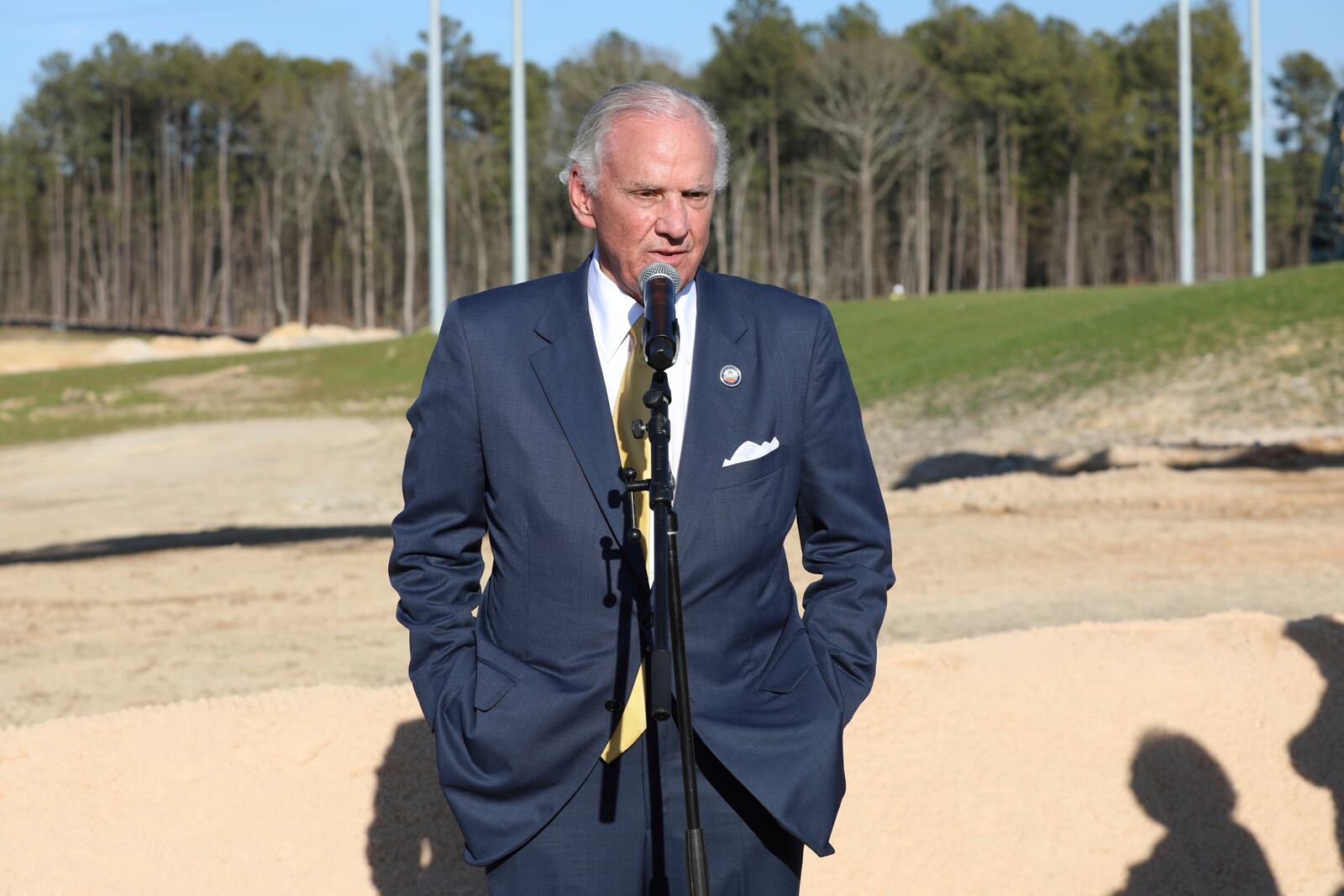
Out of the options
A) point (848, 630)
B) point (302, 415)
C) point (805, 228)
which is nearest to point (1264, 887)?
point (848, 630)

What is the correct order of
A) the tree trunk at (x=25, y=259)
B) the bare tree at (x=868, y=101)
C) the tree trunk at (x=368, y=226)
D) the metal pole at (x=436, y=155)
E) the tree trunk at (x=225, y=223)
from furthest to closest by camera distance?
the tree trunk at (x=25, y=259) → the tree trunk at (x=225, y=223) → the tree trunk at (x=368, y=226) → the bare tree at (x=868, y=101) → the metal pole at (x=436, y=155)

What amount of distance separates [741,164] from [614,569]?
65.0m

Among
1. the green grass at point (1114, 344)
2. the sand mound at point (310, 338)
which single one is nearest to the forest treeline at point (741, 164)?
the sand mound at point (310, 338)

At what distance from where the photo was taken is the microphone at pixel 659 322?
78.2 inches

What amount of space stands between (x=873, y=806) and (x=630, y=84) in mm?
3371

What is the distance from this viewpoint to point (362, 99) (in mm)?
67938

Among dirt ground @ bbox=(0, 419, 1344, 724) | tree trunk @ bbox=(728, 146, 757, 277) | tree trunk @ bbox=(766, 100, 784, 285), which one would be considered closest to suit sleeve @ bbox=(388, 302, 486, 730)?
dirt ground @ bbox=(0, 419, 1344, 724)

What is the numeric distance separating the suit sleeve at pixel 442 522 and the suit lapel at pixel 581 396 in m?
0.13

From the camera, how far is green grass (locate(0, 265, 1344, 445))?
1930 centimetres

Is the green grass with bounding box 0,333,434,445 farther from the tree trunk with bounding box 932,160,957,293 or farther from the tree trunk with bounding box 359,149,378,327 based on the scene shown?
the tree trunk with bounding box 932,160,957,293

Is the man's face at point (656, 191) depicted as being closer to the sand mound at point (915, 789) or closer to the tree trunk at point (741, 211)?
the sand mound at point (915, 789)

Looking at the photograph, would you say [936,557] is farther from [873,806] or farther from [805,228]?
[805,228]

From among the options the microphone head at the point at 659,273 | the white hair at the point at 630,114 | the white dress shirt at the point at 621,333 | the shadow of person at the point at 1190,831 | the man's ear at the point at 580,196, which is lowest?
the shadow of person at the point at 1190,831

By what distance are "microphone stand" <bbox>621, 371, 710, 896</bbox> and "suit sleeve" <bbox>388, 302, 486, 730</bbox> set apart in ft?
1.09
